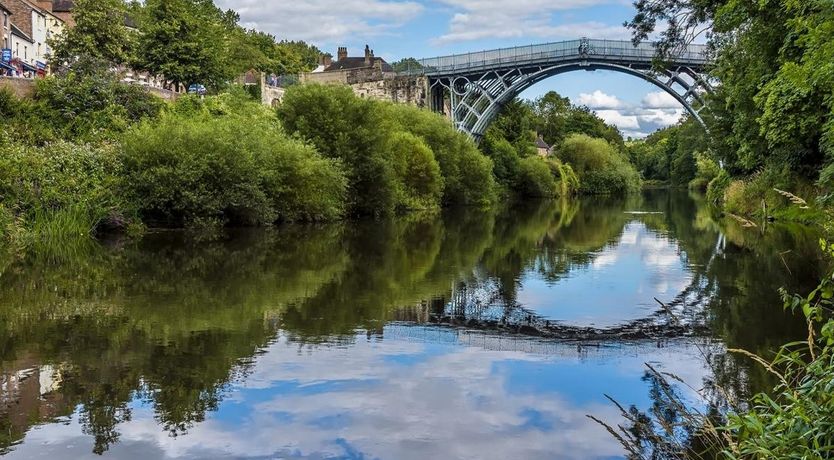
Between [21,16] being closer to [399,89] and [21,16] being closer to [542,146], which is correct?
[399,89]

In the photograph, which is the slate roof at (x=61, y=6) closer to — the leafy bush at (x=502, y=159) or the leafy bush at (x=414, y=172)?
the leafy bush at (x=502, y=159)

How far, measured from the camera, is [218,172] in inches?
1187

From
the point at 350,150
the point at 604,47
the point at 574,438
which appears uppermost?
the point at 604,47

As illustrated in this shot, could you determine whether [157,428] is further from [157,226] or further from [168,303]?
[157,226]

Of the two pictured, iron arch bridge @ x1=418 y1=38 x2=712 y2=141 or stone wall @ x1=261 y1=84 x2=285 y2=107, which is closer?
iron arch bridge @ x1=418 y1=38 x2=712 y2=141

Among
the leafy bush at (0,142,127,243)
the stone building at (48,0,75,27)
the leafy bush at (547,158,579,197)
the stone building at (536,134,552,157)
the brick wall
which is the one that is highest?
the stone building at (48,0,75,27)

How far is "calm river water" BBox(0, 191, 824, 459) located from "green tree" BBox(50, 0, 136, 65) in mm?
26580

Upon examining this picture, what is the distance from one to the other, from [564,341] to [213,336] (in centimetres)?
495

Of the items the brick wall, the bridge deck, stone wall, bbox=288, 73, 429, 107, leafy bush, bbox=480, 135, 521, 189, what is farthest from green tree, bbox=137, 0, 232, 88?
leafy bush, bbox=480, 135, 521, 189

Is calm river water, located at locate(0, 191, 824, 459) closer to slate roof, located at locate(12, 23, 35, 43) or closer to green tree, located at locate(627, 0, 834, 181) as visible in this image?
green tree, located at locate(627, 0, 834, 181)

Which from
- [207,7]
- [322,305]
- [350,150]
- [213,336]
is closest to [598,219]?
[350,150]

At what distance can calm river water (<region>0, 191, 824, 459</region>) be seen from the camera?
7.25m

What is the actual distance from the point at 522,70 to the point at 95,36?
29.8 metres

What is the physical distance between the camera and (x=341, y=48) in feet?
277
